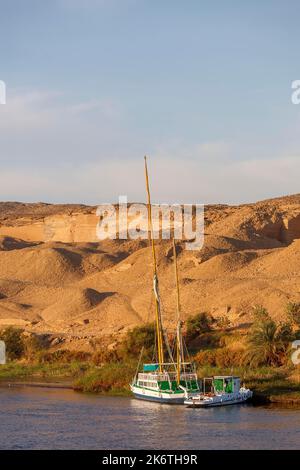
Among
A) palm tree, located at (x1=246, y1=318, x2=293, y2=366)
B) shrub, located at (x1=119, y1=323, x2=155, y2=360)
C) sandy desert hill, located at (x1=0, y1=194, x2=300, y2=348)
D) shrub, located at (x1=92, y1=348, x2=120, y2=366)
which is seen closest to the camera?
palm tree, located at (x1=246, y1=318, x2=293, y2=366)

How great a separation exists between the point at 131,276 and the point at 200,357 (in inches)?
848

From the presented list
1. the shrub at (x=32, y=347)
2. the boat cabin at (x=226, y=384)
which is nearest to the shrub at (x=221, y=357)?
the boat cabin at (x=226, y=384)

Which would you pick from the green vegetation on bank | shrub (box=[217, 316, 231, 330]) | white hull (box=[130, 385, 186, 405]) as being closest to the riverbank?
the green vegetation on bank

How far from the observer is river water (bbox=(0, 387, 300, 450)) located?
2198cm

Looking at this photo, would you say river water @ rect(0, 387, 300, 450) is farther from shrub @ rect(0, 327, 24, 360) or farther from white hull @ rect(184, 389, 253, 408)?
shrub @ rect(0, 327, 24, 360)

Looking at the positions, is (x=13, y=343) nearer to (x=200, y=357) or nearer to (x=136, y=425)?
(x=200, y=357)

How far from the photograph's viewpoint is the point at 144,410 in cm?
2736

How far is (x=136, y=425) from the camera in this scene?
2444cm

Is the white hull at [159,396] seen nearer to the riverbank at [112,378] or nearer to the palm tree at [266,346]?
the riverbank at [112,378]

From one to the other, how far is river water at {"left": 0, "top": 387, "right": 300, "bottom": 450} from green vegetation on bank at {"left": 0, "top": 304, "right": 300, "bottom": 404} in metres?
2.32

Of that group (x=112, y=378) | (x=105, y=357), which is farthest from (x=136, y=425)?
(x=105, y=357)

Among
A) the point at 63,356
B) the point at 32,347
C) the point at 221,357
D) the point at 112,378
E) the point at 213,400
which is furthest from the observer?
the point at 32,347

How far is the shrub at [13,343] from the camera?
141ft

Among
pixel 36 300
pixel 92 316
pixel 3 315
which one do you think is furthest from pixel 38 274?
pixel 92 316
